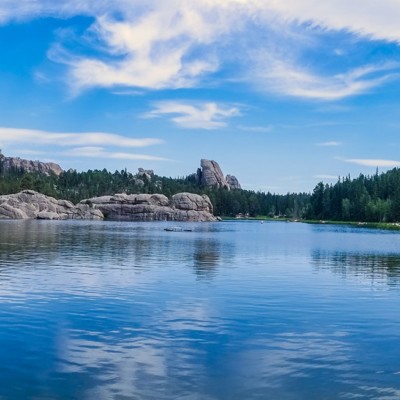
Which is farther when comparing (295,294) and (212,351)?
(295,294)

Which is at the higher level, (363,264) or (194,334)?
(363,264)

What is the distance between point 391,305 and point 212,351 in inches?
675

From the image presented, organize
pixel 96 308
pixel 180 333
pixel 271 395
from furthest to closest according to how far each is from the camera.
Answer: pixel 96 308
pixel 180 333
pixel 271 395

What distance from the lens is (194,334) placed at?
2562 centimetres

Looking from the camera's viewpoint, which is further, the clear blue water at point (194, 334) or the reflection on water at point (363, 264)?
the reflection on water at point (363, 264)

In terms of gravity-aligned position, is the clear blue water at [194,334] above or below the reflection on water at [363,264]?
below

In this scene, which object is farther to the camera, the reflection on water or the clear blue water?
the reflection on water

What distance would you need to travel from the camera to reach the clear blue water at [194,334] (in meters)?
18.5

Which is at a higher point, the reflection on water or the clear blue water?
the reflection on water

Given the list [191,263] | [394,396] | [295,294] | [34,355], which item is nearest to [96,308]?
[34,355]

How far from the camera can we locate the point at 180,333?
2570 cm

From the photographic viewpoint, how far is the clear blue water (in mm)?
18516

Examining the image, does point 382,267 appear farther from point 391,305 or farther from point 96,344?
point 96,344

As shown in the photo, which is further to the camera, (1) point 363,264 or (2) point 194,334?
(1) point 363,264
